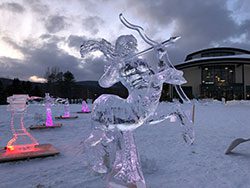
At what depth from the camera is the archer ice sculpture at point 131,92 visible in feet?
8.93

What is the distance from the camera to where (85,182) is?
333 centimetres

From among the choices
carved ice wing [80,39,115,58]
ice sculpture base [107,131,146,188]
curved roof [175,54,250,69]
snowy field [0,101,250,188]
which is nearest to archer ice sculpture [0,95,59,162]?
snowy field [0,101,250,188]

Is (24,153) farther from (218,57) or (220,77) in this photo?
(220,77)

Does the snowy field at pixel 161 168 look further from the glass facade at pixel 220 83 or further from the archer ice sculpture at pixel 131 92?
the glass facade at pixel 220 83

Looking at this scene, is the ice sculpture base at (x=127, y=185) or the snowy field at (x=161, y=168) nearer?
the ice sculpture base at (x=127, y=185)

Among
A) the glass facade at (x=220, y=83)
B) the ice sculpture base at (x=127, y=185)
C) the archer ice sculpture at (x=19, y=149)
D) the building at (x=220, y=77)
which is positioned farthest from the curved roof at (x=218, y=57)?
the ice sculpture base at (x=127, y=185)

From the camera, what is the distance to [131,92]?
287 centimetres

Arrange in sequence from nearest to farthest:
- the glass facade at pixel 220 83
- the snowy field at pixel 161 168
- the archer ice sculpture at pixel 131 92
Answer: the archer ice sculpture at pixel 131 92, the snowy field at pixel 161 168, the glass facade at pixel 220 83

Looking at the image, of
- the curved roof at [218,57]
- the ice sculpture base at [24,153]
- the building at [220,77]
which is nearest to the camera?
the ice sculpture base at [24,153]

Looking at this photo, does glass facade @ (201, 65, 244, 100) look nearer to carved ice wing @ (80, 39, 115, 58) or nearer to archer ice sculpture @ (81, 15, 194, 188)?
archer ice sculpture @ (81, 15, 194, 188)

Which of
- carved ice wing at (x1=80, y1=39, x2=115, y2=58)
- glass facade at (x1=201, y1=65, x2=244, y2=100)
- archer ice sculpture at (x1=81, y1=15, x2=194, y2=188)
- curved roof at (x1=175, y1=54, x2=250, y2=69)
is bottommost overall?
archer ice sculpture at (x1=81, y1=15, x2=194, y2=188)

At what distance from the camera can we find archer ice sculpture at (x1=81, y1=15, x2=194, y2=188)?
2.72m

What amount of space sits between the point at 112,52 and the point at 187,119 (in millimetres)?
1221

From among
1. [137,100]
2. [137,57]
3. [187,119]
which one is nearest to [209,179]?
[187,119]
